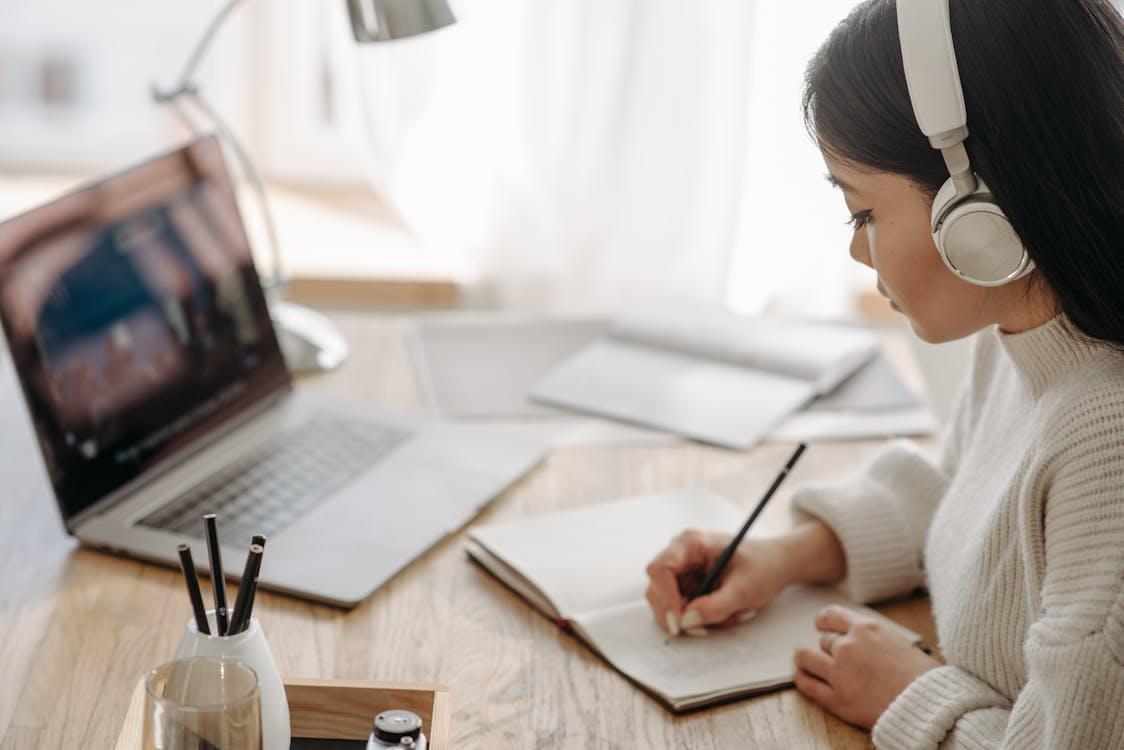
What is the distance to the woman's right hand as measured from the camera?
110 cm

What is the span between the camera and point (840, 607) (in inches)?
43.3

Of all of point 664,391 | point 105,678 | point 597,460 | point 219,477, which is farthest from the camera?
point 664,391

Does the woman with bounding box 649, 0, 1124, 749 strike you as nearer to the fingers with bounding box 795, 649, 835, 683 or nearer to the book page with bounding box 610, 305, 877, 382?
the fingers with bounding box 795, 649, 835, 683

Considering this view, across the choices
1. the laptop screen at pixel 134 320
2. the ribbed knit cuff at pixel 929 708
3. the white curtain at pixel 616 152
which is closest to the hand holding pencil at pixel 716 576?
the ribbed knit cuff at pixel 929 708

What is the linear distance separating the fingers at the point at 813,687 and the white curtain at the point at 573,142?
128 centimetres

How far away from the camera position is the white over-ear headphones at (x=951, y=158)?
2.87ft

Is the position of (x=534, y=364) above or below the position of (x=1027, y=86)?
below

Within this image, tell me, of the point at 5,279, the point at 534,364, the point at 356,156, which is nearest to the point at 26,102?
the point at 356,156

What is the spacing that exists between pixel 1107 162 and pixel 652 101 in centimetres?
133

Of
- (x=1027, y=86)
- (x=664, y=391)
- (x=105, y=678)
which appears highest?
(x=1027, y=86)

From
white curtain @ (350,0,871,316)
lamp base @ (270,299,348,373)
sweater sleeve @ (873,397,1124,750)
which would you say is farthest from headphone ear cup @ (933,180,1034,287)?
white curtain @ (350,0,871,316)

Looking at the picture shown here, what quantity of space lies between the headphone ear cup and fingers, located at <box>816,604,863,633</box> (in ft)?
0.96

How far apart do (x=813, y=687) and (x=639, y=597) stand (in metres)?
0.18

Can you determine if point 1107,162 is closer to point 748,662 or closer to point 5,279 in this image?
point 748,662
